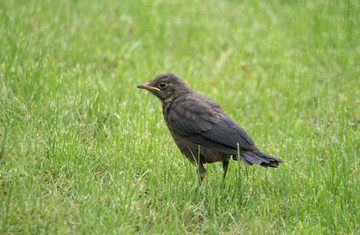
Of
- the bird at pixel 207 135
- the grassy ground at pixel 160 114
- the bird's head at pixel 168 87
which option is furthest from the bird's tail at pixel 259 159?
the bird's head at pixel 168 87

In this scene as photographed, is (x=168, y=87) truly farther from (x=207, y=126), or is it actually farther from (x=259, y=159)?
(x=259, y=159)

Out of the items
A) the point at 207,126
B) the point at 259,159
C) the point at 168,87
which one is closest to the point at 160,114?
the point at 168,87

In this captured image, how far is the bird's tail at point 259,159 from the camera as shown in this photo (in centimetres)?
415

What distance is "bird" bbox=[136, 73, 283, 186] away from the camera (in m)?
4.34

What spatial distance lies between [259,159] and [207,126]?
25.2 inches

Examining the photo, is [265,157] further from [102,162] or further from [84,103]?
[84,103]

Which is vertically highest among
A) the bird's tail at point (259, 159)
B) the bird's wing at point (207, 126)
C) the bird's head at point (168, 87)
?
the bird's head at point (168, 87)

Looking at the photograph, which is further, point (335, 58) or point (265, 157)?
point (335, 58)

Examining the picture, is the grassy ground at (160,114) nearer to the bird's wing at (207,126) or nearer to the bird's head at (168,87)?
the bird's wing at (207,126)

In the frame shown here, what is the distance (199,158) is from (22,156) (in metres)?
1.68

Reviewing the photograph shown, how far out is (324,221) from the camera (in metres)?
3.97

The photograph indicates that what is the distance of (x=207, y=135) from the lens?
4.46 m

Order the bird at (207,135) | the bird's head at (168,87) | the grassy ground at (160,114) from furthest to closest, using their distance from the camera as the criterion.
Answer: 1. the bird's head at (168,87)
2. the bird at (207,135)
3. the grassy ground at (160,114)

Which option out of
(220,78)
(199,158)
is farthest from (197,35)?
(199,158)
